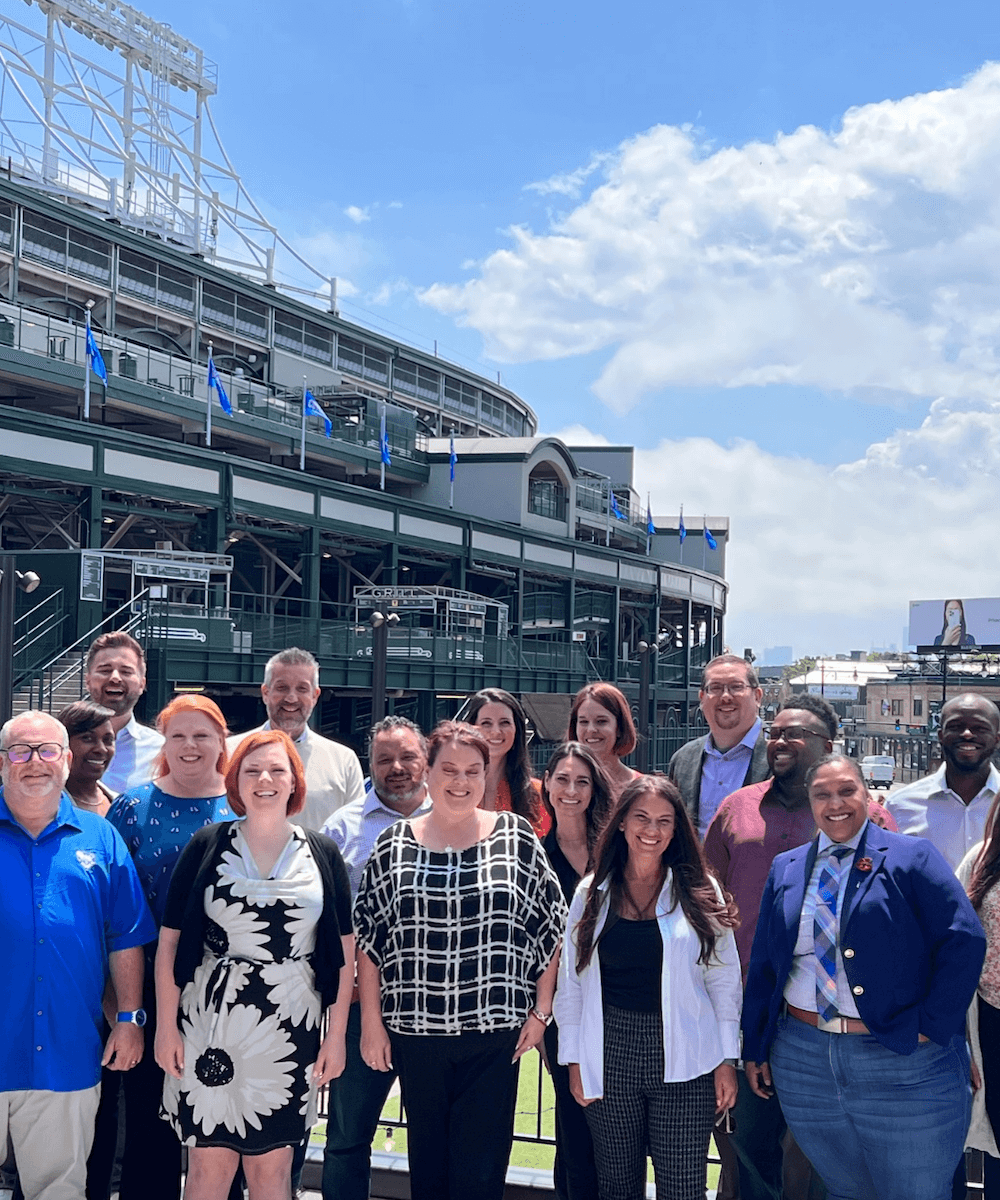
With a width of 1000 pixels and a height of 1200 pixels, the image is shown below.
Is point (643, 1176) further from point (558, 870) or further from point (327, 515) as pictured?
point (327, 515)

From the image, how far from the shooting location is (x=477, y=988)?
4.44 meters

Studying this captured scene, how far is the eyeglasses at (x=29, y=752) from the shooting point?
4488 mm

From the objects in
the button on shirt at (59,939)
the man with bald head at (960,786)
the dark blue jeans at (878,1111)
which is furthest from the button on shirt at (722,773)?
the button on shirt at (59,939)

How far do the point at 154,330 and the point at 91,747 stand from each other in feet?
117

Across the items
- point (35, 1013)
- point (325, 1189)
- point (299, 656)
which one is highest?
point (299, 656)

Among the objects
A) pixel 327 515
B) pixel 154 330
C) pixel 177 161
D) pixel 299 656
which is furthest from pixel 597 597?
pixel 299 656

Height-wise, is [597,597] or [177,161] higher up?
[177,161]

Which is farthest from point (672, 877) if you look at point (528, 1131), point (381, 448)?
point (381, 448)

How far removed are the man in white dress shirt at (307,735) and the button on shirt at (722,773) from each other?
181 cm

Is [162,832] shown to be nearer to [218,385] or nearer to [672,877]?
[672,877]

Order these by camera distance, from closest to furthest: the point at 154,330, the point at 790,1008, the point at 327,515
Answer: the point at 790,1008 → the point at 327,515 → the point at 154,330

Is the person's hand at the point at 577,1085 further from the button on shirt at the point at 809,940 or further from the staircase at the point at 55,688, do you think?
the staircase at the point at 55,688

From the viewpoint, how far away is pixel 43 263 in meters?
33.1

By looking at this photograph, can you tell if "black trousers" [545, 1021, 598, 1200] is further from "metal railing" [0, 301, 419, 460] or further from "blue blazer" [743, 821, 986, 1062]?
"metal railing" [0, 301, 419, 460]
